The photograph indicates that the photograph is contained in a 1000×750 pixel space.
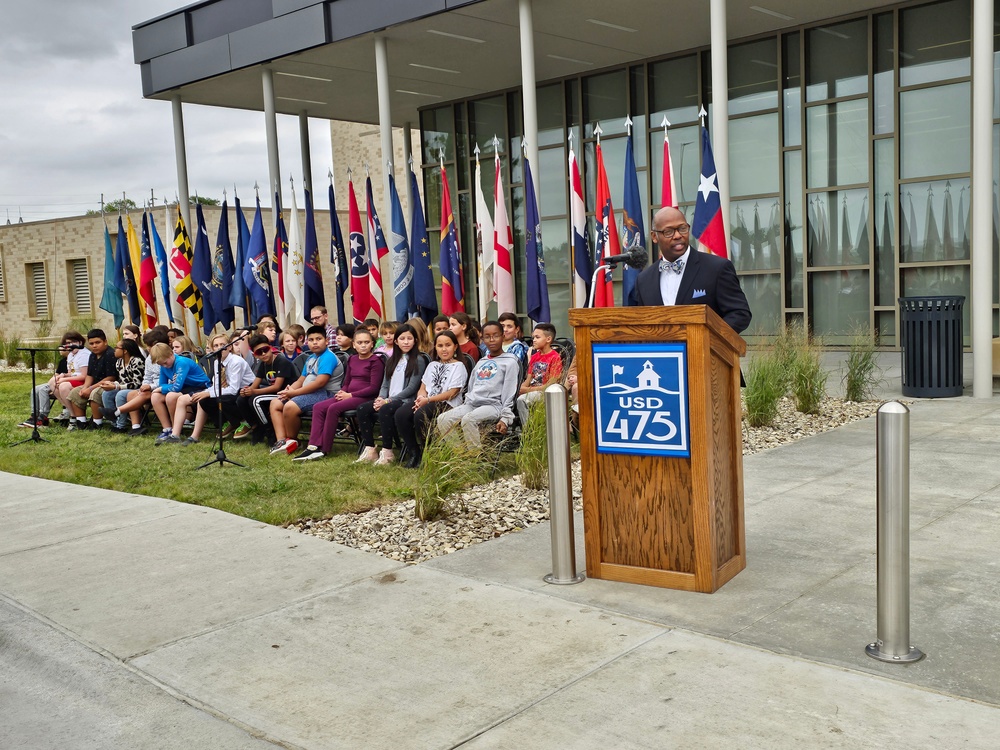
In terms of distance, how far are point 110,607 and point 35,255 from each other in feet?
132

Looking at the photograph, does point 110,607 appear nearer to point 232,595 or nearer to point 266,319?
point 232,595

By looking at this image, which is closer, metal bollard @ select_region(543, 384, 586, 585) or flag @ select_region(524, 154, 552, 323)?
metal bollard @ select_region(543, 384, 586, 585)

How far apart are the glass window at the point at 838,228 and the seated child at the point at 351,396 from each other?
373 inches

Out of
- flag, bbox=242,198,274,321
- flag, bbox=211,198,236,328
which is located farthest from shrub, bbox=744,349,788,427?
flag, bbox=211,198,236,328

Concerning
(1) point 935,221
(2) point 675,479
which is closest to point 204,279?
(1) point 935,221

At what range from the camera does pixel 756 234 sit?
1705cm

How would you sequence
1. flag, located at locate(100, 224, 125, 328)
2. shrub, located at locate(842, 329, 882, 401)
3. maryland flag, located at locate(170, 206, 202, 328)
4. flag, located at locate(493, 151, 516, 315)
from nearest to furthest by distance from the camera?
1. shrub, located at locate(842, 329, 882, 401)
2. flag, located at locate(493, 151, 516, 315)
3. maryland flag, located at locate(170, 206, 202, 328)
4. flag, located at locate(100, 224, 125, 328)

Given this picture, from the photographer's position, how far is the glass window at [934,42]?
14.6m

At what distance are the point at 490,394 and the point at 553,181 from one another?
1244cm

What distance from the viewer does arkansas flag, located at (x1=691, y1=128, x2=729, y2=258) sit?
11.8 metres

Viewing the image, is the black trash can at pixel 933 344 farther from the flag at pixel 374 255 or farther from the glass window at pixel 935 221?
the flag at pixel 374 255

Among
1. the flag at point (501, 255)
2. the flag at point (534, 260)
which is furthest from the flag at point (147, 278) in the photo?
the flag at point (534, 260)

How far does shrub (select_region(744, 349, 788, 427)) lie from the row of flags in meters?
2.59

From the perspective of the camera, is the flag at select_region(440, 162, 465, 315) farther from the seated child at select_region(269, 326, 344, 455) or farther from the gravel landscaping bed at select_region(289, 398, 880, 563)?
the gravel landscaping bed at select_region(289, 398, 880, 563)
